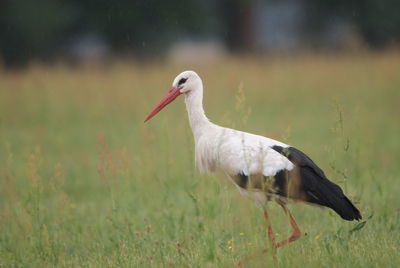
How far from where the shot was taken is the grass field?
4621 mm

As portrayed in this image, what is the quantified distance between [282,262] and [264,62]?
40.5 ft

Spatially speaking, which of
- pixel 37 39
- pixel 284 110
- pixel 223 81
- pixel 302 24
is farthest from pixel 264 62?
pixel 302 24

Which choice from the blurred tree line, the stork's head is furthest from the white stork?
the blurred tree line

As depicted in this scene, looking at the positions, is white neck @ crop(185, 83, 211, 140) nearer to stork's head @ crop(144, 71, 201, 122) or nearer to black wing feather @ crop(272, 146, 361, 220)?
stork's head @ crop(144, 71, 201, 122)

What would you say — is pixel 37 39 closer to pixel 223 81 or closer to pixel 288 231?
pixel 223 81

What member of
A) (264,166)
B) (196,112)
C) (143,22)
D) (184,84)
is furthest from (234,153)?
(143,22)

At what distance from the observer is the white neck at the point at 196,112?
5.38 m

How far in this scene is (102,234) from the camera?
18.2 feet

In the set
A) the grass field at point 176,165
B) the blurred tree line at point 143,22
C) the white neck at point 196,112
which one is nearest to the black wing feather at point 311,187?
the grass field at point 176,165

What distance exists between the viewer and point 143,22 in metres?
22.6

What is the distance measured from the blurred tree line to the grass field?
6.21 metres

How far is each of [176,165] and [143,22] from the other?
1488 cm

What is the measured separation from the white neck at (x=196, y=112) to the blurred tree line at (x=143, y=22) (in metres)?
16.3

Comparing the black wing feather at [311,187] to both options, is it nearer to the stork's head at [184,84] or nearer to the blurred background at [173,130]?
the blurred background at [173,130]
